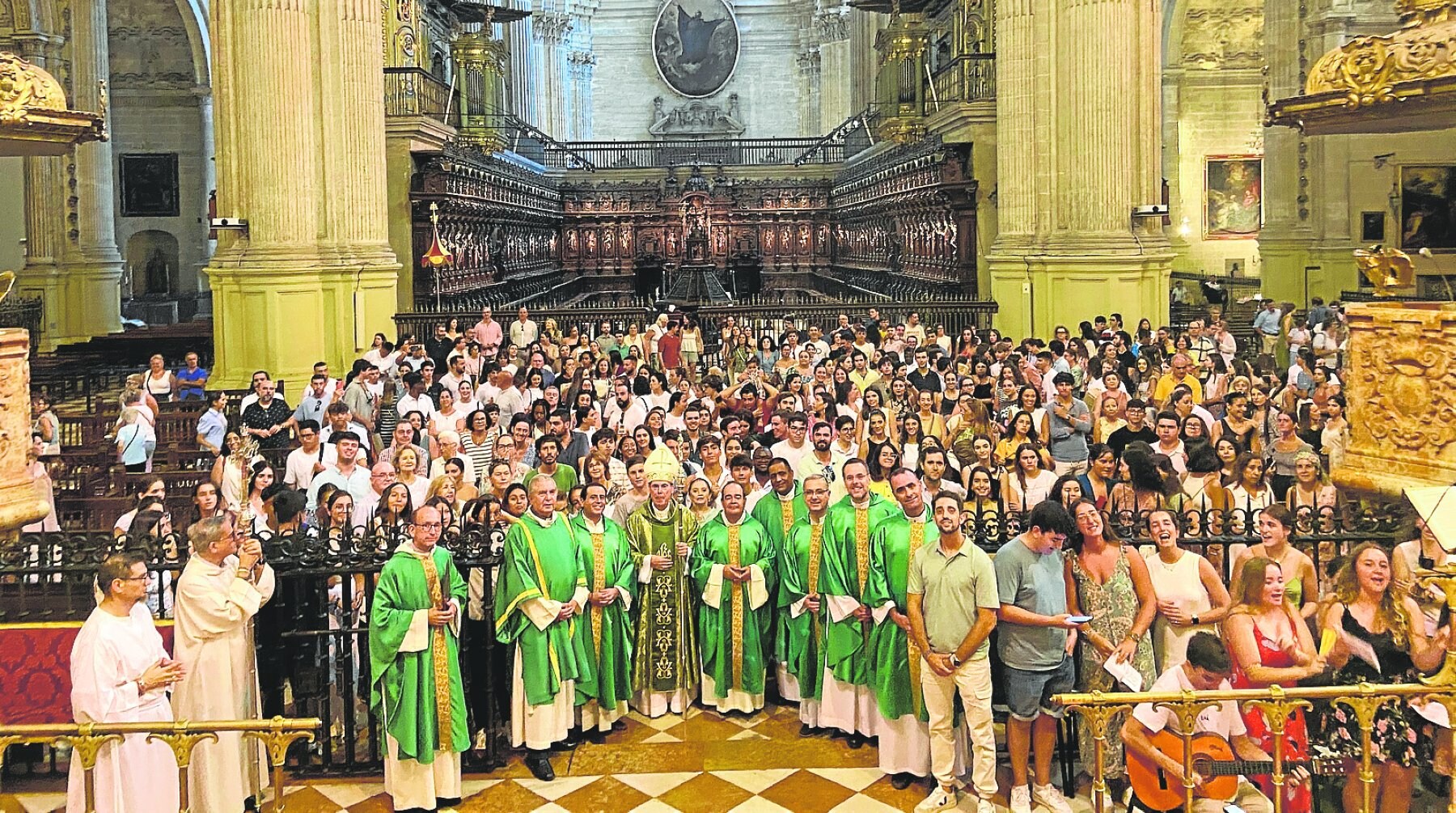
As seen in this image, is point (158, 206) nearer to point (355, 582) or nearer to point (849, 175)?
A: point (849, 175)

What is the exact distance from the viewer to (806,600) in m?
7.46

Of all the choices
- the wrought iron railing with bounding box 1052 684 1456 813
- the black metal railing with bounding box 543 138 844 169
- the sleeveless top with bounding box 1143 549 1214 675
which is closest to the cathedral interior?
the sleeveless top with bounding box 1143 549 1214 675

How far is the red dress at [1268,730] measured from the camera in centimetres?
571

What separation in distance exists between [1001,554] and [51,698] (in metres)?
4.98

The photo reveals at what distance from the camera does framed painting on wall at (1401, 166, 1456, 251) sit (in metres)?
22.9

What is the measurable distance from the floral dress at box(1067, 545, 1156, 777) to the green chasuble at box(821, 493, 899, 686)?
113 cm

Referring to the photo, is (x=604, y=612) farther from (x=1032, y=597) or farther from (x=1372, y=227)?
(x=1372, y=227)

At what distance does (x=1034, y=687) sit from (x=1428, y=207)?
20.7 m

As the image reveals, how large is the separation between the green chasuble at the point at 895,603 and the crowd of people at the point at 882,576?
1 centimetres

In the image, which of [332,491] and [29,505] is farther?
[332,491]

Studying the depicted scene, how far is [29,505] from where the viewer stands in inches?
242

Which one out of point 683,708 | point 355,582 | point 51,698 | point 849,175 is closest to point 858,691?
point 683,708

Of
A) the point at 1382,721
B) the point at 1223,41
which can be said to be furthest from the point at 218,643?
the point at 1223,41

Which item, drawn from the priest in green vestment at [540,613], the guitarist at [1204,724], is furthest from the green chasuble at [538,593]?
the guitarist at [1204,724]
